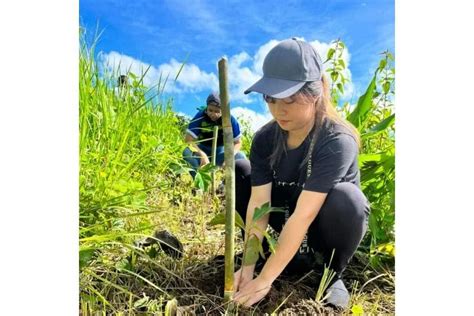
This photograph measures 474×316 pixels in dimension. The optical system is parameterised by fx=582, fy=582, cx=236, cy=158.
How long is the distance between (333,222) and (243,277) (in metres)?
0.20

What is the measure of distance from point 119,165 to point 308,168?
1.38 ft

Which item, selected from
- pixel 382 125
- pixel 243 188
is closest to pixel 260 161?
pixel 243 188

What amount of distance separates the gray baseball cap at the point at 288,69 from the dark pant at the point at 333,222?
0.69 ft

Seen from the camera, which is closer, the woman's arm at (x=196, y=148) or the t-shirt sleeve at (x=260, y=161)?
the t-shirt sleeve at (x=260, y=161)

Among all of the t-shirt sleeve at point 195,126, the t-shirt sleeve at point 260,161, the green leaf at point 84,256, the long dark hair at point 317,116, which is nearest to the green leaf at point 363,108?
the long dark hair at point 317,116

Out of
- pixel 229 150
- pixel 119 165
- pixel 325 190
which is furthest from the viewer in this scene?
pixel 119 165

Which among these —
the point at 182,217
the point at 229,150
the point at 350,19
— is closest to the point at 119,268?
the point at 182,217

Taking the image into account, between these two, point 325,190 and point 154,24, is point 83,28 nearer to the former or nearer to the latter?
point 154,24

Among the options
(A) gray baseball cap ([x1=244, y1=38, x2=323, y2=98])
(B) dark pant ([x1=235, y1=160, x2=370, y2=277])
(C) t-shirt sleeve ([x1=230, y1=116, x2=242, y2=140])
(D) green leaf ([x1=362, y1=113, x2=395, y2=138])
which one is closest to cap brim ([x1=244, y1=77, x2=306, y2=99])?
(A) gray baseball cap ([x1=244, y1=38, x2=323, y2=98])

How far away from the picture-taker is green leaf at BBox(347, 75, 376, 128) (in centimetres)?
125

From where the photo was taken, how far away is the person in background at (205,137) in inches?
47.6

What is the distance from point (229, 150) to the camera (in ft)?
3.25

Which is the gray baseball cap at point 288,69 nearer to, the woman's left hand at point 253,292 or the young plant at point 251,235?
the young plant at point 251,235

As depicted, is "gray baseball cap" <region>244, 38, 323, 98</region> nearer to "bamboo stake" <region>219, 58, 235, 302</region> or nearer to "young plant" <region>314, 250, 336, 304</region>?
"bamboo stake" <region>219, 58, 235, 302</region>
